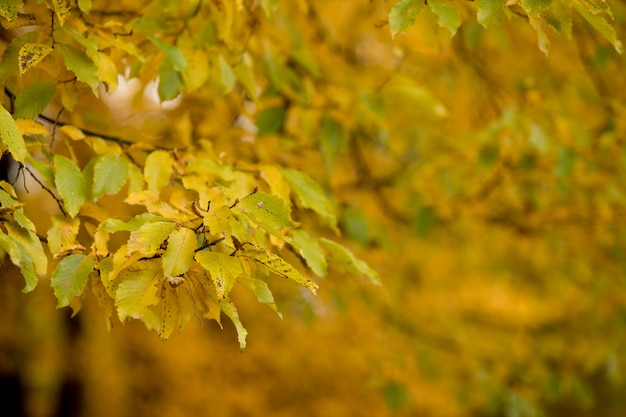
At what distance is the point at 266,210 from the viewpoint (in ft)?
4.01

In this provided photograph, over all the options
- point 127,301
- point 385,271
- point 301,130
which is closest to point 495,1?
point 127,301

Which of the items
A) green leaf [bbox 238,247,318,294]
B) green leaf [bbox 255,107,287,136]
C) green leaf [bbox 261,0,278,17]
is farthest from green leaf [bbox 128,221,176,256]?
green leaf [bbox 255,107,287,136]

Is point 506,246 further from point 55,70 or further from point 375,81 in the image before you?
point 55,70

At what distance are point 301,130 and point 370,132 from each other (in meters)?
0.58

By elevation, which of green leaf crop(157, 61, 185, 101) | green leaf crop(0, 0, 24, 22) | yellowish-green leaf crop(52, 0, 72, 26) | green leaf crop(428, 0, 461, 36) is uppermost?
green leaf crop(428, 0, 461, 36)

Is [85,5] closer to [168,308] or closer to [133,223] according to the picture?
[133,223]

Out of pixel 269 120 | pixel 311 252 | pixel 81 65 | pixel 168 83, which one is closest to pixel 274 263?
pixel 311 252

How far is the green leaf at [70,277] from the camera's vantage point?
1206 mm

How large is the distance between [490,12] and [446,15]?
12 cm

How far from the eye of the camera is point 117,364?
237 inches

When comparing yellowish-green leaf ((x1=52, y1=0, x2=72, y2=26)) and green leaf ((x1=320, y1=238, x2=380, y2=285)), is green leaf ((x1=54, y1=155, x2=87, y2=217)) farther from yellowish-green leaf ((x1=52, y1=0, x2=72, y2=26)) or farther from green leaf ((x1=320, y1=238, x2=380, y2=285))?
green leaf ((x1=320, y1=238, x2=380, y2=285))

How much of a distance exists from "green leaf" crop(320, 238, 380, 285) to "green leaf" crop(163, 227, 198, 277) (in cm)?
52

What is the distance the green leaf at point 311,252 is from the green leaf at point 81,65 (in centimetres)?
58

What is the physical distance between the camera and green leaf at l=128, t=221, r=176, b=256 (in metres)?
1.10
